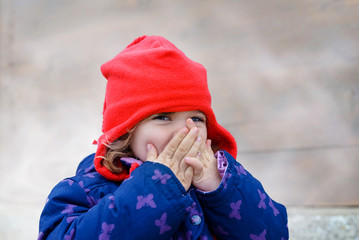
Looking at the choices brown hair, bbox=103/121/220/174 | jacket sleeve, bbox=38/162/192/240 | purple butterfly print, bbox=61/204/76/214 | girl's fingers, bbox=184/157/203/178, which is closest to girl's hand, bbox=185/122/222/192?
girl's fingers, bbox=184/157/203/178

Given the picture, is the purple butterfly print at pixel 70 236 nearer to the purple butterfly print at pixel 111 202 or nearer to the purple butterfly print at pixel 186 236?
the purple butterfly print at pixel 111 202

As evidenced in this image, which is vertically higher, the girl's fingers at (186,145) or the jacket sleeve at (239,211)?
the girl's fingers at (186,145)

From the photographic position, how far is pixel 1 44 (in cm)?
313

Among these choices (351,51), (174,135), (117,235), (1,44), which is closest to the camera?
(117,235)

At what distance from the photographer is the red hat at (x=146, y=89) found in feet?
4.15

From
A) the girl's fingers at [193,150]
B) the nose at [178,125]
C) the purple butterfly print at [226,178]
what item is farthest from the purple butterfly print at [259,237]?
the nose at [178,125]

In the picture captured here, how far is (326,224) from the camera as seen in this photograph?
2043mm

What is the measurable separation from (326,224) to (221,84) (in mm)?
981

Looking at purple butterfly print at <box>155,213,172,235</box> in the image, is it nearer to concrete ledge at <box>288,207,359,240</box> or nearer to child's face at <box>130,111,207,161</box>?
child's face at <box>130,111,207,161</box>

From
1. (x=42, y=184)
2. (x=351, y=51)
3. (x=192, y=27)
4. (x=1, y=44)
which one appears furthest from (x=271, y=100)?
(x=1, y=44)

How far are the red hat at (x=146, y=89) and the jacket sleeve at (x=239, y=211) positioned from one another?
0.87 ft

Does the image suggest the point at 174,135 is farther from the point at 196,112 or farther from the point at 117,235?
the point at 117,235

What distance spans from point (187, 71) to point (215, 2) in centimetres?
128

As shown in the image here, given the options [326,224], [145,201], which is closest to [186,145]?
[145,201]
